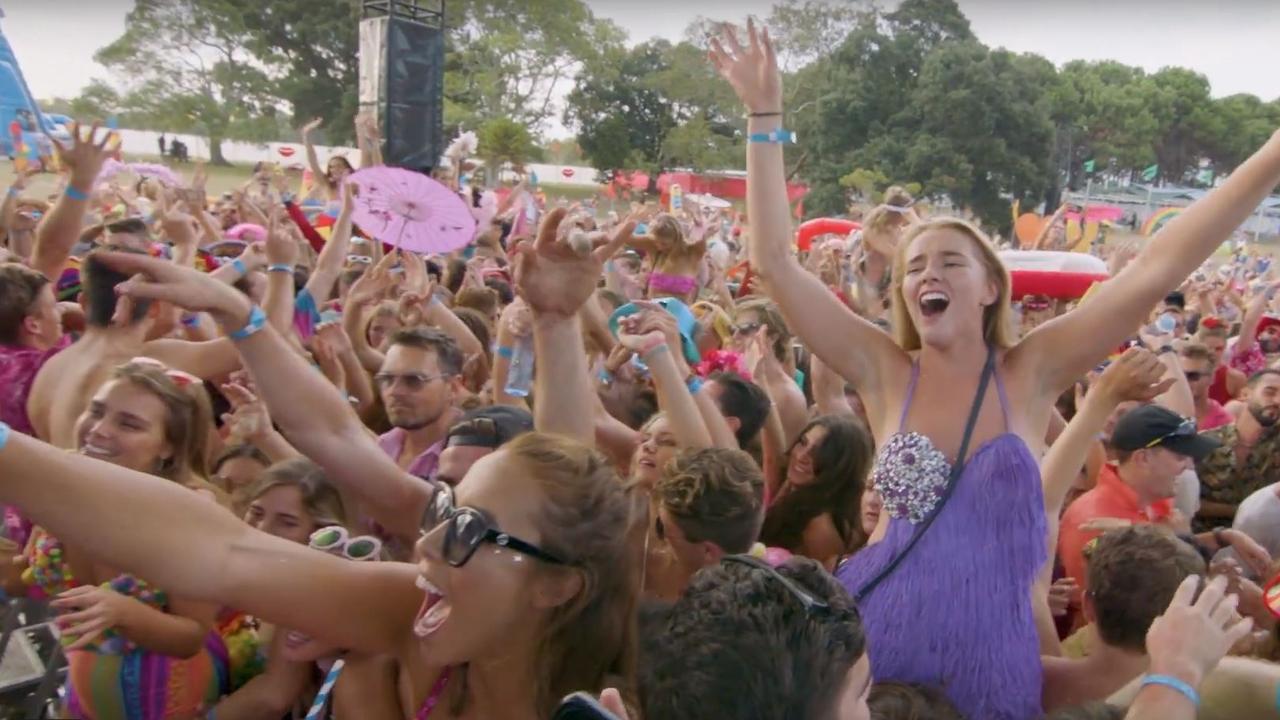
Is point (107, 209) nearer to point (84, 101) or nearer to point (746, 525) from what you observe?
point (746, 525)

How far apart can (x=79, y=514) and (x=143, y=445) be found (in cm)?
139

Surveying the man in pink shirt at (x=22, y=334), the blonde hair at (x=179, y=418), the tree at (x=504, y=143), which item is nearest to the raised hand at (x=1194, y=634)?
the blonde hair at (x=179, y=418)

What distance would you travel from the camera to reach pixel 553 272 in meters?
2.14

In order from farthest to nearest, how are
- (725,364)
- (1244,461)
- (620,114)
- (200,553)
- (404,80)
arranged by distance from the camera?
1. (620,114)
2. (404,80)
3. (1244,461)
4. (725,364)
5. (200,553)

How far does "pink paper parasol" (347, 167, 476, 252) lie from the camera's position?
5.59 meters

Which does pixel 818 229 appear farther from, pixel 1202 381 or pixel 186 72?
pixel 186 72

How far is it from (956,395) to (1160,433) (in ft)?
4.20

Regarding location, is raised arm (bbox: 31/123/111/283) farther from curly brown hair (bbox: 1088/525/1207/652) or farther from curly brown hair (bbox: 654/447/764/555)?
curly brown hair (bbox: 1088/525/1207/652)

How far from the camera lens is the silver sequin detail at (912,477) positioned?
2.13 meters

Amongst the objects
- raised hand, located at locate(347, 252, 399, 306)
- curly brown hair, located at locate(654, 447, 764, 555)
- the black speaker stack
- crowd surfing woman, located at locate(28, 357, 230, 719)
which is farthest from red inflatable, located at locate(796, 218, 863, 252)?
crowd surfing woman, located at locate(28, 357, 230, 719)

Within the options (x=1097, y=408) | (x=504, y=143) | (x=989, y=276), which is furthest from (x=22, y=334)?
(x=504, y=143)

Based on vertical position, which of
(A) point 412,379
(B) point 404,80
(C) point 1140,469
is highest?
(B) point 404,80

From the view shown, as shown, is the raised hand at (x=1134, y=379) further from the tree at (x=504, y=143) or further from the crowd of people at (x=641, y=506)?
the tree at (x=504, y=143)

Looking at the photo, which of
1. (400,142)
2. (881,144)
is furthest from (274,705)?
(881,144)
